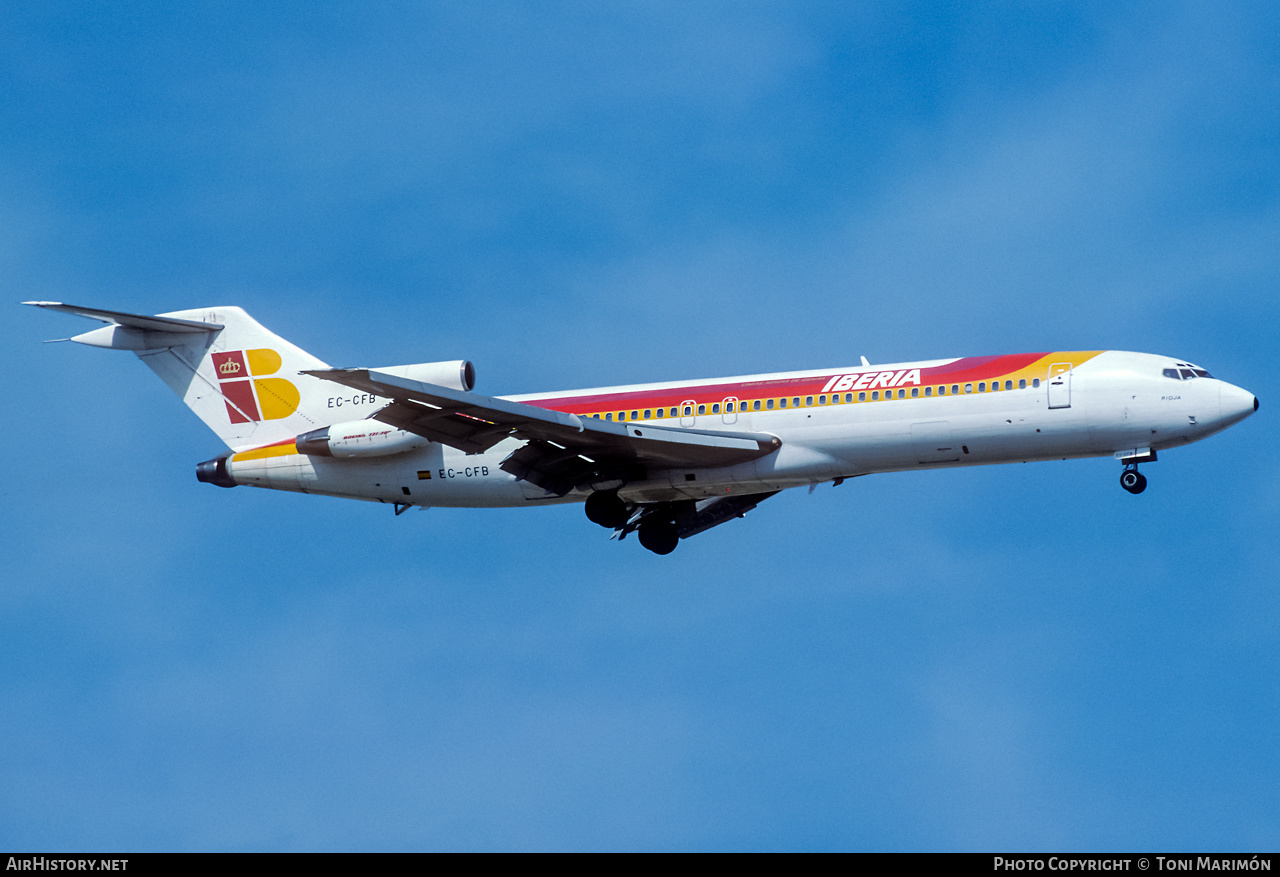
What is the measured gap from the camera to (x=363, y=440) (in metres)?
33.7

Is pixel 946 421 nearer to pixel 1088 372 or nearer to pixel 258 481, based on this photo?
pixel 1088 372

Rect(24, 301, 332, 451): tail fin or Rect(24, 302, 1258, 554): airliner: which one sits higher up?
Rect(24, 301, 332, 451): tail fin

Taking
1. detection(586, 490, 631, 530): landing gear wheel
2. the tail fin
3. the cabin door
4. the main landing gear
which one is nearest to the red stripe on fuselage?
the cabin door

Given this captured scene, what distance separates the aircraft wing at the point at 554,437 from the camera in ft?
101

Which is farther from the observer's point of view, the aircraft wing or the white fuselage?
the white fuselage

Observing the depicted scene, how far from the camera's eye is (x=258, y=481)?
35156 mm

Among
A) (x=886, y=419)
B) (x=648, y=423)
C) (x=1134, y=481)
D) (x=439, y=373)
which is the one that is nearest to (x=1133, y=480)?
(x=1134, y=481)

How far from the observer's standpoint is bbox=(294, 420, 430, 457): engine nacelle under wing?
110ft

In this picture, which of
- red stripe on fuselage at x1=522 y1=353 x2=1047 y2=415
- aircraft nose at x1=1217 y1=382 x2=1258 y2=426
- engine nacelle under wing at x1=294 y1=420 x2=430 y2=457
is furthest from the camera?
engine nacelle under wing at x1=294 y1=420 x2=430 y2=457

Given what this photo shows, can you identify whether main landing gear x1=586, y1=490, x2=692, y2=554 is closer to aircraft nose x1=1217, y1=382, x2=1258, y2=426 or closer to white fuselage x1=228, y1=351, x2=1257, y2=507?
white fuselage x1=228, y1=351, x2=1257, y2=507

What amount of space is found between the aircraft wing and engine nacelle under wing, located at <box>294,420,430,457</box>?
1.06 meters

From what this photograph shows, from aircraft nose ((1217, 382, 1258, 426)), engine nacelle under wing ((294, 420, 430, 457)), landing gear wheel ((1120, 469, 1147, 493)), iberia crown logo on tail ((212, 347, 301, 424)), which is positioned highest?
iberia crown logo on tail ((212, 347, 301, 424))

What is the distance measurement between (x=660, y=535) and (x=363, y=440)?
24.8 ft

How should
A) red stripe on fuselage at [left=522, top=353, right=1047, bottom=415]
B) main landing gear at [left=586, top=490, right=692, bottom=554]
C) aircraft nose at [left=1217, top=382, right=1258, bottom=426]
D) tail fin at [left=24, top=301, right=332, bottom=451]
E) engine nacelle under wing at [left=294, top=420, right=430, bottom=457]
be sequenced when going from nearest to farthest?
aircraft nose at [left=1217, top=382, right=1258, bottom=426] → red stripe on fuselage at [left=522, top=353, right=1047, bottom=415] → engine nacelle under wing at [left=294, top=420, right=430, bottom=457] → tail fin at [left=24, top=301, right=332, bottom=451] → main landing gear at [left=586, top=490, right=692, bottom=554]
